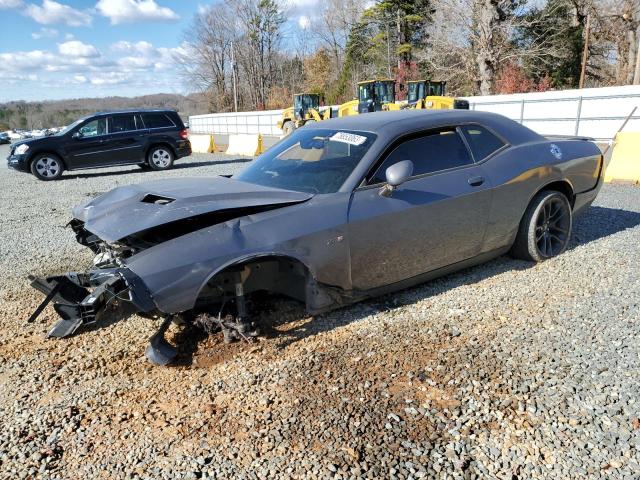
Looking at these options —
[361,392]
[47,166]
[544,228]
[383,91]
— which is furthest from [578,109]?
Answer: [361,392]

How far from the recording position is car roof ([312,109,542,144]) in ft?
12.8

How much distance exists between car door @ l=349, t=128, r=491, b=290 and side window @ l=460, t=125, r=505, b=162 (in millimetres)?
92

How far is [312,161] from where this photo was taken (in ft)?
13.1

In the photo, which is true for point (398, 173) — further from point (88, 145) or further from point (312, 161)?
point (88, 145)

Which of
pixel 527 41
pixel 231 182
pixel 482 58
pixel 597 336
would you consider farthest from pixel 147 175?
pixel 527 41

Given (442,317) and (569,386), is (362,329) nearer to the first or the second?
(442,317)

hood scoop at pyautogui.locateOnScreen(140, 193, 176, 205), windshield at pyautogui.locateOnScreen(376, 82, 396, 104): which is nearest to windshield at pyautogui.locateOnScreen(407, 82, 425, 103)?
windshield at pyautogui.locateOnScreen(376, 82, 396, 104)

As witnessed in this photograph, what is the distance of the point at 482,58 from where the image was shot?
28688 millimetres

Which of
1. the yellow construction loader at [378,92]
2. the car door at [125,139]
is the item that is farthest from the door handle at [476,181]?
the yellow construction loader at [378,92]

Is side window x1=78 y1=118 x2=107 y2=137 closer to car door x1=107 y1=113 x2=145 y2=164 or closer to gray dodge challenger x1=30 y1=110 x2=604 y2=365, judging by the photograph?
car door x1=107 y1=113 x2=145 y2=164

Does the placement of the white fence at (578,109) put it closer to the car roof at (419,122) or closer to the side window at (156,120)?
the side window at (156,120)

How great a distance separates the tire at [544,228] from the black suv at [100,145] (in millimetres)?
11961

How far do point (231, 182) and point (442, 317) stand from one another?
1946mm

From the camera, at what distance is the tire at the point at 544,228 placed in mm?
4609
